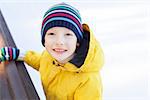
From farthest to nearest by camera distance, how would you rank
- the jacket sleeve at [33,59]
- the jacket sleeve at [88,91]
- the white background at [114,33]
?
1. the white background at [114,33]
2. the jacket sleeve at [33,59]
3. the jacket sleeve at [88,91]

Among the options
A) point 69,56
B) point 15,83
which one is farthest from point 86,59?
point 15,83

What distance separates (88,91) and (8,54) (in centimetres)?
21

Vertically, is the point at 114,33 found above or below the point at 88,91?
above

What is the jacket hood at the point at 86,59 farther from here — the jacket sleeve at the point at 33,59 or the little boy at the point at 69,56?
the jacket sleeve at the point at 33,59

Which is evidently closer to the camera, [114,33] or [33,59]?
[33,59]

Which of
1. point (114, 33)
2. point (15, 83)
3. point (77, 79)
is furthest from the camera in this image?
point (114, 33)

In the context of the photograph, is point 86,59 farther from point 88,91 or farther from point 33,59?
point 33,59

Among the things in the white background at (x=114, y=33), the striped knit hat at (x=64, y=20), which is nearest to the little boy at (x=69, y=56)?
the striped knit hat at (x=64, y=20)

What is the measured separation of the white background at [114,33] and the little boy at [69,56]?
0.50 metres

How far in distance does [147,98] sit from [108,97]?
0.53ft

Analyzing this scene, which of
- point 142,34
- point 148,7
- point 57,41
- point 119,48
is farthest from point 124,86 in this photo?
point 57,41

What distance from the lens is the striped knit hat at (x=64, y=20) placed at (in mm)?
757

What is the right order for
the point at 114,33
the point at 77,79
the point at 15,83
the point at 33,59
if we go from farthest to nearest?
1. the point at 114,33
2. the point at 33,59
3. the point at 77,79
4. the point at 15,83

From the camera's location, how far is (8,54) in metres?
0.82
